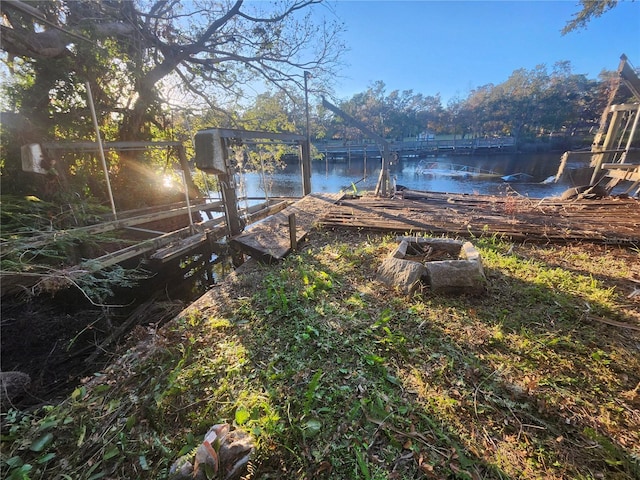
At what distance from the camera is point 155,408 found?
2.03 meters

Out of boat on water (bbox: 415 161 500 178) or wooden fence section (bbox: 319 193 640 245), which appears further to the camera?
boat on water (bbox: 415 161 500 178)

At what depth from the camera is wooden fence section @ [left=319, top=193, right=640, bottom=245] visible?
4.71 meters

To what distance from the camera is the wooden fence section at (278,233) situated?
486 cm

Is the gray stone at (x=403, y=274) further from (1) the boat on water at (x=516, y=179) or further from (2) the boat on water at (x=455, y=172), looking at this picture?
(2) the boat on water at (x=455, y=172)

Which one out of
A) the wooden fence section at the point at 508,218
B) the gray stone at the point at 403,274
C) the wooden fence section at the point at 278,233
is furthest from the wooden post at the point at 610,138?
the gray stone at the point at 403,274

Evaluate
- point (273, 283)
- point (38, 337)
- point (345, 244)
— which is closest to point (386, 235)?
point (345, 244)

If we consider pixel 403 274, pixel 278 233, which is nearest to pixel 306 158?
pixel 278 233

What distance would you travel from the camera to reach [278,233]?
19.1 ft

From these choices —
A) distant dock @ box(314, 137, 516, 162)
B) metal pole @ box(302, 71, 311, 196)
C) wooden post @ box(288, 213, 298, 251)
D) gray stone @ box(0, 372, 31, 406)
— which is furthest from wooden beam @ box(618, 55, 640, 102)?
distant dock @ box(314, 137, 516, 162)

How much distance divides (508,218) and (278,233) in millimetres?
5218

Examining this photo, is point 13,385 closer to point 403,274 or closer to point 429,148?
point 403,274

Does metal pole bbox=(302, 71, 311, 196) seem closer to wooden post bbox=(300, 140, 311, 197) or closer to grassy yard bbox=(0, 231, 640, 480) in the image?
wooden post bbox=(300, 140, 311, 197)

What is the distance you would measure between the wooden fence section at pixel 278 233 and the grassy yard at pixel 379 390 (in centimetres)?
151

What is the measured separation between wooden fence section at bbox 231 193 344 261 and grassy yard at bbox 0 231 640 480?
151 centimetres
